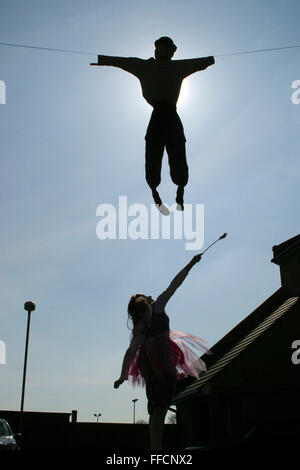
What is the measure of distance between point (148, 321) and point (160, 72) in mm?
2408

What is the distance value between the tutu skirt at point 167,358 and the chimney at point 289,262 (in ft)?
40.6

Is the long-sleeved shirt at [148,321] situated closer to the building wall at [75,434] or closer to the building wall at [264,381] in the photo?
the building wall at [264,381]

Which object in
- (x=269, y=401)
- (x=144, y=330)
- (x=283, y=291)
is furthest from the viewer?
(x=283, y=291)

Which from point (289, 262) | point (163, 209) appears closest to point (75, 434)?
point (289, 262)

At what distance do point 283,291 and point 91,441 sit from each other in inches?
378

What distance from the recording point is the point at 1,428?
459 inches

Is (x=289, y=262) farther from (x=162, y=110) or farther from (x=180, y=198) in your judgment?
(x=162, y=110)

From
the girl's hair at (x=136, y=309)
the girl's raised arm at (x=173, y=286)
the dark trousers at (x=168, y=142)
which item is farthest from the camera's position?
the dark trousers at (x=168, y=142)

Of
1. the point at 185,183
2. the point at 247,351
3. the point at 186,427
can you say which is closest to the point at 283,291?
the point at 247,351

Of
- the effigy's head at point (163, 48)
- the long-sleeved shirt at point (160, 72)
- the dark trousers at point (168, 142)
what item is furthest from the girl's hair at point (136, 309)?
the effigy's head at point (163, 48)

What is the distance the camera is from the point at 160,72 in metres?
4.72

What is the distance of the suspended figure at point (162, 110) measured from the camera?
4.65 metres

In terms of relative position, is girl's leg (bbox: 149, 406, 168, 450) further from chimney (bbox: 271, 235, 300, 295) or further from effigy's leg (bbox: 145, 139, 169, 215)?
chimney (bbox: 271, 235, 300, 295)
